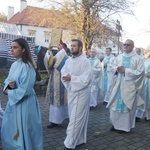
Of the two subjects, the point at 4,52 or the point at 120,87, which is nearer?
the point at 120,87

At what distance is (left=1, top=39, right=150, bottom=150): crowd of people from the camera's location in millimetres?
3242

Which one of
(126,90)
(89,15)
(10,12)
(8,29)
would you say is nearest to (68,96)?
(126,90)

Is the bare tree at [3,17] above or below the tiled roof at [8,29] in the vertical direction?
above

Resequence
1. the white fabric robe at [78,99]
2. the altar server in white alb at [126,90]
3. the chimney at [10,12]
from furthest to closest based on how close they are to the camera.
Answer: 1. the chimney at [10,12]
2. the altar server in white alb at [126,90]
3. the white fabric robe at [78,99]

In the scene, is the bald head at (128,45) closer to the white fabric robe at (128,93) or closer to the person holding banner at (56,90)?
the white fabric robe at (128,93)

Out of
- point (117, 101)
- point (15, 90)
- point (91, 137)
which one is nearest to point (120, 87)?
point (117, 101)

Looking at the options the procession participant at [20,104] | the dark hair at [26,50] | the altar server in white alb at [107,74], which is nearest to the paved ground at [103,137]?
the procession participant at [20,104]

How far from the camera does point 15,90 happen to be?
314 cm

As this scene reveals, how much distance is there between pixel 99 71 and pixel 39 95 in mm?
2551

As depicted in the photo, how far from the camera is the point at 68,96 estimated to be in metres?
4.25

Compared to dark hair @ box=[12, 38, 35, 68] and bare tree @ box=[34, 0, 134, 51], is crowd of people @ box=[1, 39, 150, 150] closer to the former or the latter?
dark hair @ box=[12, 38, 35, 68]

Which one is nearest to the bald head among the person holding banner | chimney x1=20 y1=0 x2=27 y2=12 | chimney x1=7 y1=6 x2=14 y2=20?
the person holding banner

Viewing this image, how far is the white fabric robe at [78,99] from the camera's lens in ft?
13.2

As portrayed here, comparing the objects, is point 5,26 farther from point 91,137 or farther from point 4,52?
point 91,137
